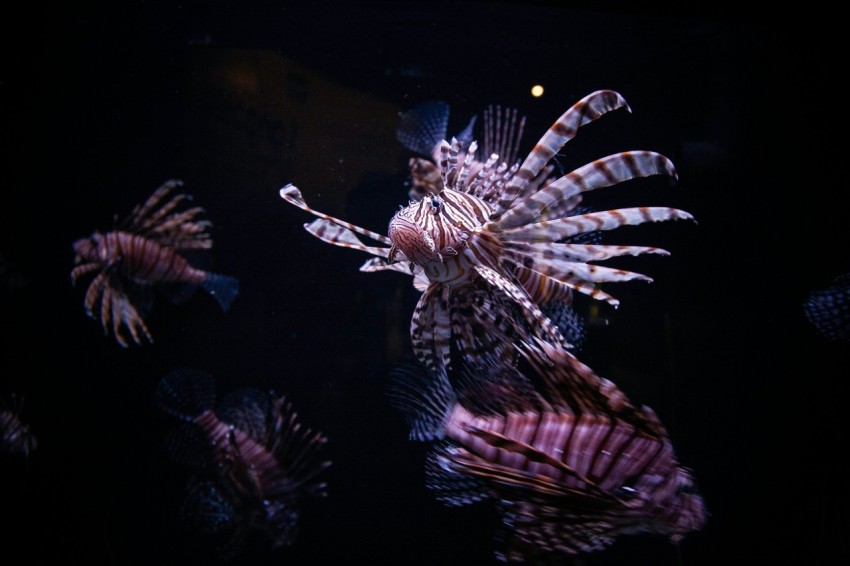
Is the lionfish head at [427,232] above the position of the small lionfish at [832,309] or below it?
below

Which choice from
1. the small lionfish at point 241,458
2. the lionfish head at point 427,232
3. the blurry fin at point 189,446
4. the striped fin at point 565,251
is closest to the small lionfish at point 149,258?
the small lionfish at point 241,458

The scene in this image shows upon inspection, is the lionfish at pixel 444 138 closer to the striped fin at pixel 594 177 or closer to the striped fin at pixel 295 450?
the striped fin at pixel 594 177

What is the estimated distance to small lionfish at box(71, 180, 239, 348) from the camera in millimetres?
3193

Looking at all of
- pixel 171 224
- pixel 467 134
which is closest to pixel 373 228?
pixel 467 134

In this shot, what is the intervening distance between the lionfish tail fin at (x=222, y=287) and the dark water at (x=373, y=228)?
7 cm

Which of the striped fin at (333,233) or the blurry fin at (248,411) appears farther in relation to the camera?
the blurry fin at (248,411)

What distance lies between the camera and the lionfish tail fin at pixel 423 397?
2.33 m

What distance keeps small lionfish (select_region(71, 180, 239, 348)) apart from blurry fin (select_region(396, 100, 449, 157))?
1.36 meters

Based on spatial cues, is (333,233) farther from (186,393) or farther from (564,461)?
(186,393)

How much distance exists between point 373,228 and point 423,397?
105 centimetres

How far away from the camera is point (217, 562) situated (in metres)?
3.21

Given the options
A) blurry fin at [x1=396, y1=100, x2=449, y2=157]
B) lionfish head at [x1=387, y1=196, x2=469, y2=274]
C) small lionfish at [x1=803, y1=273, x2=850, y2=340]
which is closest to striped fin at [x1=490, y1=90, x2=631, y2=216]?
lionfish head at [x1=387, y1=196, x2=469, y2=274]

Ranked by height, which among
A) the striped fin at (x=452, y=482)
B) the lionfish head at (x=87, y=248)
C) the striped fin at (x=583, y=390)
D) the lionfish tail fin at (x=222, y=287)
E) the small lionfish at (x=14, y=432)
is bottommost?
the small lionfish at (x=14, y=432)

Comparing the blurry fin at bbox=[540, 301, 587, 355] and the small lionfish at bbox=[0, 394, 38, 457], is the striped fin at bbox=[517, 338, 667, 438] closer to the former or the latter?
the blurry fin at bbox=[540, 301, 587, 355]
